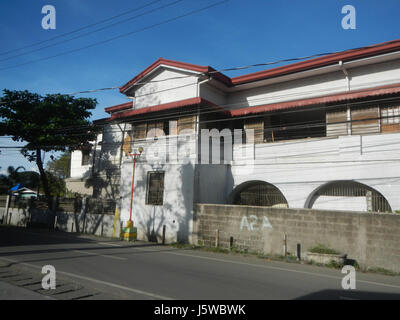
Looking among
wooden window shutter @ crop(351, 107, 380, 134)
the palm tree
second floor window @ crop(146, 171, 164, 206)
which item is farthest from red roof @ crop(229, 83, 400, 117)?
the palm tree

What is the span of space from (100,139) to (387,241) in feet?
75.5

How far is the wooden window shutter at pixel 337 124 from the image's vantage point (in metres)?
14.2

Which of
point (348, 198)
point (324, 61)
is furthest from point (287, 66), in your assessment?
point (348, 198)

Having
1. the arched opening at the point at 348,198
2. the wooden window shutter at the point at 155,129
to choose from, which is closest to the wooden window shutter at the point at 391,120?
the arched opening at the point at 348,198

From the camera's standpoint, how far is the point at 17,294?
5.81 metres

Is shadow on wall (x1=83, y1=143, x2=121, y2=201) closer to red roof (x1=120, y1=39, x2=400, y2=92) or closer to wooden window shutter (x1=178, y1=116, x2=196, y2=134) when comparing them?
red roof (x1=120, y1=39, x2=400, y2=92)

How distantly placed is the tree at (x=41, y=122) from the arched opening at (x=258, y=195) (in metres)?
11.7

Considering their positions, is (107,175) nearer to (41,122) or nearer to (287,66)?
(41,122)

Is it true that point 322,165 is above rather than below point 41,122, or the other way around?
below

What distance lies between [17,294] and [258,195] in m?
12.6

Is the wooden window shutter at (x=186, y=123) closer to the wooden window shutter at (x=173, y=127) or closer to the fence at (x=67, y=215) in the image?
the wooden window shutter at (x=173, y=127)

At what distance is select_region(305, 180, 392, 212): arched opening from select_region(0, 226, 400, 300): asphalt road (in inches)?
170

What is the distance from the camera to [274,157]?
15500mm
